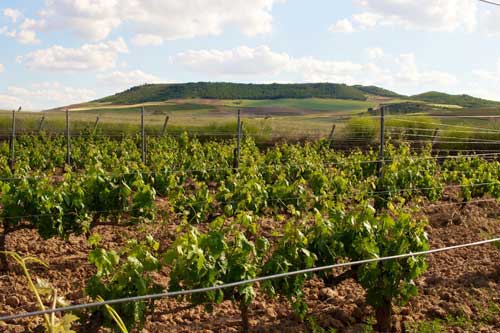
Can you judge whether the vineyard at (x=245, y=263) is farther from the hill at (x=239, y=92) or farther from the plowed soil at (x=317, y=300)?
the hill at (x=239, y=92)

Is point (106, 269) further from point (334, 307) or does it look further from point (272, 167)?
point (272, 167)

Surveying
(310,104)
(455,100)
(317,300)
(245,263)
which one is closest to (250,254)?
(317,300)

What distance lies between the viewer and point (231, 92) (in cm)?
5347

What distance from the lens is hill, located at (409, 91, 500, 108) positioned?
38.2 meters

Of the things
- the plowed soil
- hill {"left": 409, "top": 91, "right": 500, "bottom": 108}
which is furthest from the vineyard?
hill {"left": 409, "top": 91, "right": 500, "bottom": 108}

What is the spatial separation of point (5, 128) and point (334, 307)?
65.0 ft

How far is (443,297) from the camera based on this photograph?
16.7 feet

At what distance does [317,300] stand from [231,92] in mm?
49328

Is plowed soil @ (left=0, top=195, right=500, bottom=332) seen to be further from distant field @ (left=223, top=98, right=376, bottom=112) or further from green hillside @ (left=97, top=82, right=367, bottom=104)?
green hillside @ (left=97, top=82, right=367, bottom=104)

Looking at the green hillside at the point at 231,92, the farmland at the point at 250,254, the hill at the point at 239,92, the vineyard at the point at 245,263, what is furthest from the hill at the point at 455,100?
the vineyard at the point at 245,263

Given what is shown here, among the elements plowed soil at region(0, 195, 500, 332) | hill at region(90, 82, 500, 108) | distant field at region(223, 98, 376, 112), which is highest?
hill at region(90, 82, 500, 108)

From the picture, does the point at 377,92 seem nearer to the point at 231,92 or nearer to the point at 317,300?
the point at 231,92

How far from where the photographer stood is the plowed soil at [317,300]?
4.42 meters

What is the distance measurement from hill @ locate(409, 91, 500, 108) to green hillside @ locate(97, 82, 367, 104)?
6.14m
